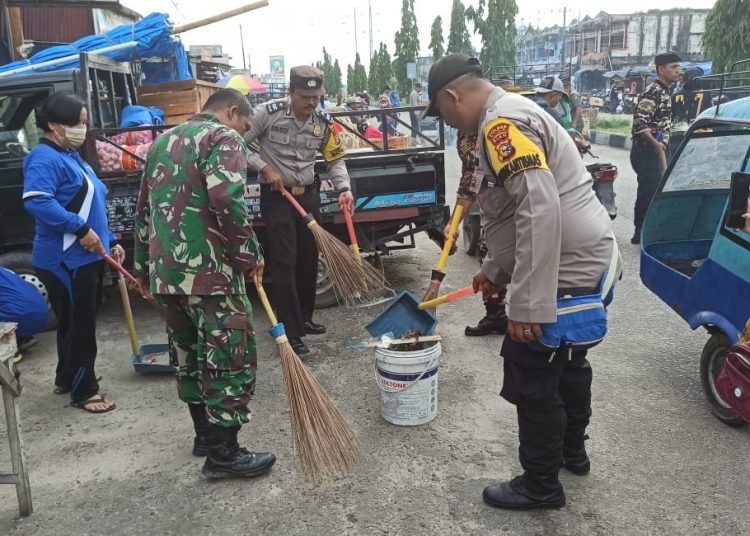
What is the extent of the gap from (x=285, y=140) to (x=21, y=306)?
226 cm

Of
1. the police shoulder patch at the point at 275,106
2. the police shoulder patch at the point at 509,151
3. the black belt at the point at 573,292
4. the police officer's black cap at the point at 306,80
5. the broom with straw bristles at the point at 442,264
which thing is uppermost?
the police officer's black cap at the point at 306,80

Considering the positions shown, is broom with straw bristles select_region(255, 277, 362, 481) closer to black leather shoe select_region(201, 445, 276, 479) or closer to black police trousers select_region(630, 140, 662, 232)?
black leather shoe select_region(201, 445, 276, 479)

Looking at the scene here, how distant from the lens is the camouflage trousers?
8.82ft

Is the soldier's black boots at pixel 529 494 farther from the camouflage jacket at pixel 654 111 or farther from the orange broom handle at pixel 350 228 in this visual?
the camouflage jacket at pixel 654 111

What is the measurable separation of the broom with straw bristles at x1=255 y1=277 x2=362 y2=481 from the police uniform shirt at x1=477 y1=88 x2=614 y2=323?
1075 mm

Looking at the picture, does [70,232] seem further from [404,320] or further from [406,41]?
[406,41]

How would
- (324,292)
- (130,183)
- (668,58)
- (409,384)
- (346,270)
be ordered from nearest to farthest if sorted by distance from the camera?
1. (409,384)
2. (346,270)
3. (130,183)
4. (324,292)
5. (668,58)

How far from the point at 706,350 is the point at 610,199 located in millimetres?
3690

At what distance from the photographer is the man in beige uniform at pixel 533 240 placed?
6.90 feet

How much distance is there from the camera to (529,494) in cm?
254

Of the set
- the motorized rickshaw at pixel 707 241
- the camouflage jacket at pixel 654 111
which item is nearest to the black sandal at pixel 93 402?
the motorized rickshaw at pixel 707 241

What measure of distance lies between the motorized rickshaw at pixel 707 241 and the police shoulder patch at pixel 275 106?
2.65 m

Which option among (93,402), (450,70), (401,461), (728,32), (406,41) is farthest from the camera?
(406,41)

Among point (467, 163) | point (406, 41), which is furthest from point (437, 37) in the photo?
point (467, 163)
